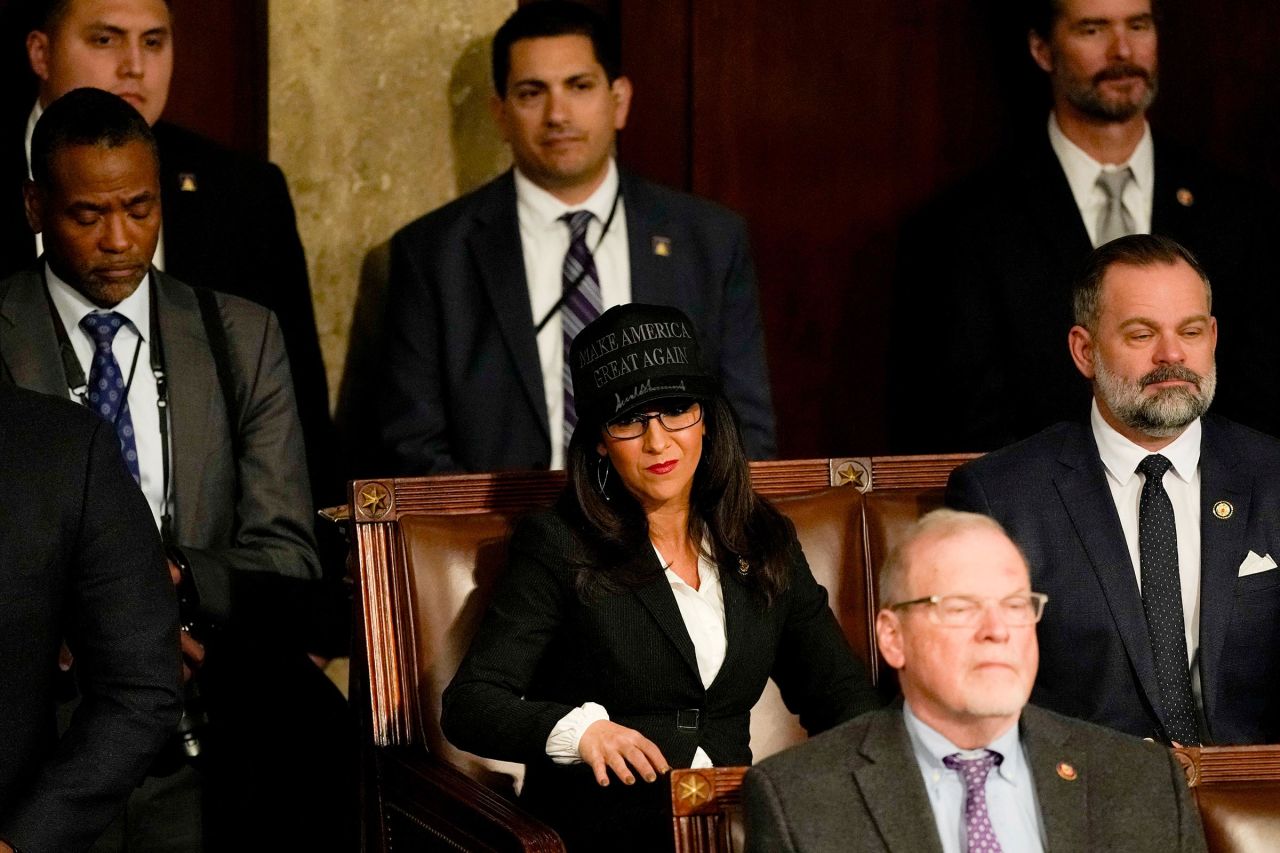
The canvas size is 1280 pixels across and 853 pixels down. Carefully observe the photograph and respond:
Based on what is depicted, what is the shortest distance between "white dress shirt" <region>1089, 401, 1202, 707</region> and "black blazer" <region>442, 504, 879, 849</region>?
1.97 ft

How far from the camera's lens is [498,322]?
14.2ft

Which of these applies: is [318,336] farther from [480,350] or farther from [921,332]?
[921,332]

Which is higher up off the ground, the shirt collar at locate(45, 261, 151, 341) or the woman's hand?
the shirt collar at locate(45, 261, 151, 341)

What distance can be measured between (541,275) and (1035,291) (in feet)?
3.83

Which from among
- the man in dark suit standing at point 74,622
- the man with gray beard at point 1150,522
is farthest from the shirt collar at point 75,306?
the man with gray beard at point 1150,522

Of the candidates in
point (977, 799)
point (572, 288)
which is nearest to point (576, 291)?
point (572, 288)

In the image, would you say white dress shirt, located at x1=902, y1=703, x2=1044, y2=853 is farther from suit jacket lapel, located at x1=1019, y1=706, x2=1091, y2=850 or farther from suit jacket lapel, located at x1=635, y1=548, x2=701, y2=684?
suit jacket lapel, located at x1=635, y1=548, x2=701, y2=684

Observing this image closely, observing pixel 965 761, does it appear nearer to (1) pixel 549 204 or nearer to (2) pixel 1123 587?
(2) pixel 1123 587

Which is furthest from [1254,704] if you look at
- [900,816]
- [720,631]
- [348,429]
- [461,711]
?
[348,429]

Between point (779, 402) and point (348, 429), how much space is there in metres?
1.14

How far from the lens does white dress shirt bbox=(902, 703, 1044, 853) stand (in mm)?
2465

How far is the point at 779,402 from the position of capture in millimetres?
5121

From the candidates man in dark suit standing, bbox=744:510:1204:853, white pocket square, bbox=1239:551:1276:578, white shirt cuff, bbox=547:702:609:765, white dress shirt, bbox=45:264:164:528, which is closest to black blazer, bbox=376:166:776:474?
white dress shirt, bbox=45:264:164:528

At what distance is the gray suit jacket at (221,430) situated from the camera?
3510 mm
